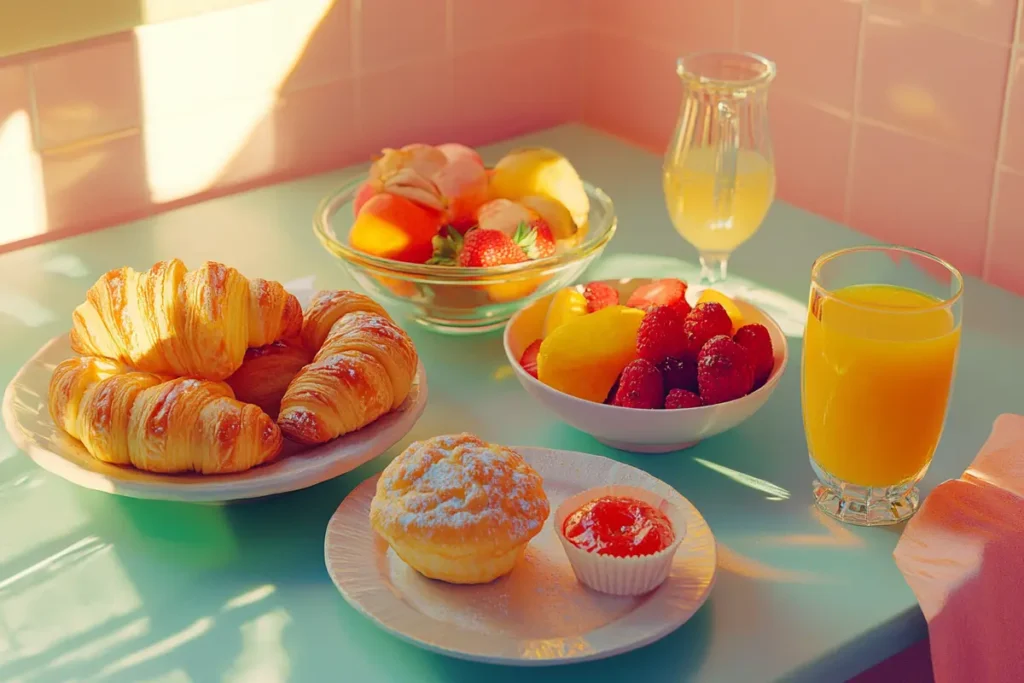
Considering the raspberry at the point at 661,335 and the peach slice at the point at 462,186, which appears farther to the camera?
the peach slice at the point at 462,186

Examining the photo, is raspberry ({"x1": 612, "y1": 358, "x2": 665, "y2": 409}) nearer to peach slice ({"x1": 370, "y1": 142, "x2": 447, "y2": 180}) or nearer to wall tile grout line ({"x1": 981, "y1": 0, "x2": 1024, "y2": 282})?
peach slice ({"x1": 370, "y1": 142, "x2": 447, "y2": 180})

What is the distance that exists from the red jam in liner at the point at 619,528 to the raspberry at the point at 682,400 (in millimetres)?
123

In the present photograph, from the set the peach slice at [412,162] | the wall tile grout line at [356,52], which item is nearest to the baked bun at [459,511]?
the peach slice at [412,162]

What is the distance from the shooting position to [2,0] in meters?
1.26

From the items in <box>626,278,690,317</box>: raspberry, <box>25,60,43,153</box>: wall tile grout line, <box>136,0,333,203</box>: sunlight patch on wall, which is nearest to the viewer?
<box>626,278,690,317</box>: raspberry

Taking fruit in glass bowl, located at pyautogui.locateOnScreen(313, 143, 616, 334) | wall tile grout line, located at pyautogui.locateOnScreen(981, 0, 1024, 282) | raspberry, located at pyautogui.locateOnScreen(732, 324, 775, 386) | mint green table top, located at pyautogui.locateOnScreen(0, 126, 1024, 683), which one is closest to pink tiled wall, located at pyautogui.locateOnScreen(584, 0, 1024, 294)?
wall tile grout line, located at pyautogui.locateOnScreen(981, 0, 1024, 282)

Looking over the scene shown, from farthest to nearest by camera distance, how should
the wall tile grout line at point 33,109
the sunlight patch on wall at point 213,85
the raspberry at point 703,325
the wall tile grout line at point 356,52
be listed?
the wall tile grout line at point 356,52
the sunlight patch on wall at point 213,85
the wall tile grout line at point 33,109
the raspberry at point 703,325

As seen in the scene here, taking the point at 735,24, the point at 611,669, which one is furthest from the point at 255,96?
the point at 611,669

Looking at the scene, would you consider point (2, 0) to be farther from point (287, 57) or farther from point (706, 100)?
point (706, 100)

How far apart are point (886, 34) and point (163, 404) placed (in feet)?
3.00

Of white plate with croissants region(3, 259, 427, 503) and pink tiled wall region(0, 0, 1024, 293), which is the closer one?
white plate with croissants region(3, 259, 427, 503)

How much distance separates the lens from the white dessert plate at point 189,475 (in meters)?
0.85

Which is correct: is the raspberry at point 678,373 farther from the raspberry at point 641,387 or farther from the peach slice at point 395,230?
the peach slice at point 395,230

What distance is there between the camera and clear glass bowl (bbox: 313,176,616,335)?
1099mm
